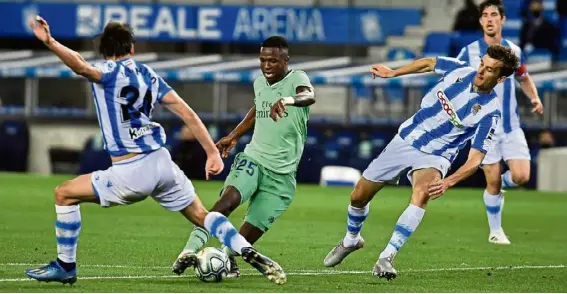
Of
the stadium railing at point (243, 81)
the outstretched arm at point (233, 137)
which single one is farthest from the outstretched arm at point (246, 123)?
the stadium railing at point (243, 81)

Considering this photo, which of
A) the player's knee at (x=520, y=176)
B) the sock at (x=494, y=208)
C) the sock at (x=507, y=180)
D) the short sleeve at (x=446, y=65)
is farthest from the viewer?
the sock at (x=507, y=180)

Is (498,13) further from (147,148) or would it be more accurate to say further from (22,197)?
(22,197)

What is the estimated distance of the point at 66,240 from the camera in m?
9.91

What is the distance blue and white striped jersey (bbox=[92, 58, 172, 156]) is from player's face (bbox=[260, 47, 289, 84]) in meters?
1.44

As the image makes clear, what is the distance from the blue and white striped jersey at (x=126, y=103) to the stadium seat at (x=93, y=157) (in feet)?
57.3

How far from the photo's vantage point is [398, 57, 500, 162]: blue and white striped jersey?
11.4 m

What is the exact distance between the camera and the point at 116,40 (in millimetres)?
9742

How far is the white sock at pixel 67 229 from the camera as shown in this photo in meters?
9.88

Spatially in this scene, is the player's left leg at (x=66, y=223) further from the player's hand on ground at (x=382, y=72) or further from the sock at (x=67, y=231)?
the player's hand on ground at (x=382, y=72)

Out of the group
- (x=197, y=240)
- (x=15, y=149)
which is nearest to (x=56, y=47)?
(x=197, y=240)

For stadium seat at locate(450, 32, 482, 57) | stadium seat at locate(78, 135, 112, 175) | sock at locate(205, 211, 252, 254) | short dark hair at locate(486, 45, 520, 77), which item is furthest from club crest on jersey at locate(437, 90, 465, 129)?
stadium seat at locate(450, 32, 482, 57)

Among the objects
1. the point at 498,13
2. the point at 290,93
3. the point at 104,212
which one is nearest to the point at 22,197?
the point at 104,212

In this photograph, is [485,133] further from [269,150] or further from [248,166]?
[248,166]

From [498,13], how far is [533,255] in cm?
244
